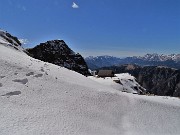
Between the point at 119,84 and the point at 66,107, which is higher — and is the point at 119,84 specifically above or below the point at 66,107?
above

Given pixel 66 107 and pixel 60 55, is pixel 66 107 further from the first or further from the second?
pixel 60 55

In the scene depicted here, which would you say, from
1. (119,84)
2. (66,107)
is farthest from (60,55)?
(66,107)

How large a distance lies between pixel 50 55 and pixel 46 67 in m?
125

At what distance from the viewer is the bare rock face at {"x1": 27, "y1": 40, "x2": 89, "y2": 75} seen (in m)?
153

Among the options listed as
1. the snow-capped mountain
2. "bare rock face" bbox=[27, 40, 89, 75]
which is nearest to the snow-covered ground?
the snow-capped mountain

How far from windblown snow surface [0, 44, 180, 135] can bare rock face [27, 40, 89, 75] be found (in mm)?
118052

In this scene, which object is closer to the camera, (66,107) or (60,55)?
(66,107)

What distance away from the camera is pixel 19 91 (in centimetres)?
2483

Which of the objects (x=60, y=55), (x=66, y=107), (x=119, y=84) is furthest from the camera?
(x=60, y=55)

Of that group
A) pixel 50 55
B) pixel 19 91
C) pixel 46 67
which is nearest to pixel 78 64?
pixel 50 55

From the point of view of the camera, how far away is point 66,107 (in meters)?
24.6

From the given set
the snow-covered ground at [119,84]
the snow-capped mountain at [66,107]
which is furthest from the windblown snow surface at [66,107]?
the snow-covered ground at [119,84]

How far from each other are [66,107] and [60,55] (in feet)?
464

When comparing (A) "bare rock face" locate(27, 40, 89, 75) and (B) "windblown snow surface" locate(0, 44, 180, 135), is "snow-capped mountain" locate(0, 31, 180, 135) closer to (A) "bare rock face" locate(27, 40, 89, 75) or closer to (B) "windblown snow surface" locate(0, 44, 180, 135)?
(B) "windblown snow surface" locate(0, 44, 180, 135)
